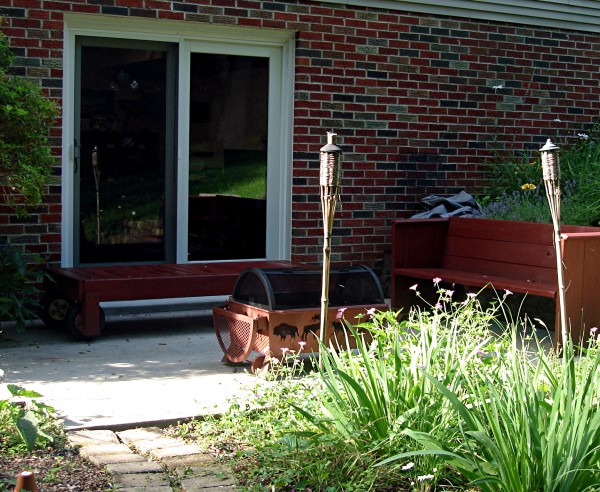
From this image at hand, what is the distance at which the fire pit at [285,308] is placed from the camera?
6391mm

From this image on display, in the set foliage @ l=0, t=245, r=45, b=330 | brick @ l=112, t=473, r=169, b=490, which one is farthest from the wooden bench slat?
brick @ l=112, t=473, r=169, b=490

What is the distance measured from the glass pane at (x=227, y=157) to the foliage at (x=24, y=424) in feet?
14.3

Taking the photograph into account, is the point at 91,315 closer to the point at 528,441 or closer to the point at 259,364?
the point at 259,364

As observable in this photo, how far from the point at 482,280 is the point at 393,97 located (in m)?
2.67

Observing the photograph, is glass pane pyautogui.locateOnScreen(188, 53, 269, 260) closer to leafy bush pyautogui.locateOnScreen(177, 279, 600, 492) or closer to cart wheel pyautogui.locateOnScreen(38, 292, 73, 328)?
cart wheel pyautogui.locateOnScreen(38, 292, 73, 328)

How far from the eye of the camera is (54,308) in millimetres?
7969

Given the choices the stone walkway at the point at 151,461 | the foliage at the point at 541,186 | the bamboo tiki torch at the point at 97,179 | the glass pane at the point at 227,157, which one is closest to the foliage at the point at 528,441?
the stone walkway at the point at 151,461

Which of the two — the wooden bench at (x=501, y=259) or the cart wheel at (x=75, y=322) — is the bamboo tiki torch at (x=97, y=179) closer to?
the cart wheel at (x=75, y=322)

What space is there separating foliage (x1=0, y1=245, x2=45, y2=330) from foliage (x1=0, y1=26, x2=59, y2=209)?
448 mm

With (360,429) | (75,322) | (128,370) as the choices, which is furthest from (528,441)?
(75,322)

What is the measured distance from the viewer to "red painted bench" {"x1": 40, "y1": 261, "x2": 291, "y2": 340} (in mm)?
7465

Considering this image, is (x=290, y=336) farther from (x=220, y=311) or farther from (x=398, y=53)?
(x=398, y=53)

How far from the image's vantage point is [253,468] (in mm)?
4379

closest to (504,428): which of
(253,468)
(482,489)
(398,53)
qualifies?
(482,489)
